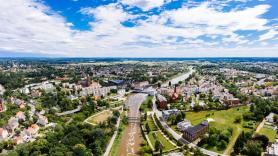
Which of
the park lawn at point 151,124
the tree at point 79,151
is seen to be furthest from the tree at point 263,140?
the tree at point 79,151

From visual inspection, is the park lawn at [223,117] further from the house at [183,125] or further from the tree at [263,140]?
the tree at [263,140]

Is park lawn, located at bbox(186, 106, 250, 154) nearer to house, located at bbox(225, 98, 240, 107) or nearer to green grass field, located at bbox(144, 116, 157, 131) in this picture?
house, located at bbox(225, 98, 240, 107)

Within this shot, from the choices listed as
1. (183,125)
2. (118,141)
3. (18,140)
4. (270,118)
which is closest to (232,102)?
(270,118)

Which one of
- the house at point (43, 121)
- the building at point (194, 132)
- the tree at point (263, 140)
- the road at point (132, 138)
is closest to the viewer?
the tree at point (263, 140)

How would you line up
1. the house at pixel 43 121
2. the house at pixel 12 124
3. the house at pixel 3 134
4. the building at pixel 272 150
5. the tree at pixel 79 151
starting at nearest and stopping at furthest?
the building at pixel 272 150 → the tree at pixel 79 151 → the house at pixel 3 134 → the house at pixel 12 124 → the house at pixel 43 121

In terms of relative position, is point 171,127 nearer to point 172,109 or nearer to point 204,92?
point 172,109

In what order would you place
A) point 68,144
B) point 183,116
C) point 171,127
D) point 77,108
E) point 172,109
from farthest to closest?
point 77,108 → point 172,109 → point 183,116 → point 171,127 → point 68,144

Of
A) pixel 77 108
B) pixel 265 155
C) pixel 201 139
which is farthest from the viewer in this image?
pixel 77 108

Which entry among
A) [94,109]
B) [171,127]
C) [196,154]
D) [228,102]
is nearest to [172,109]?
[171,127]
